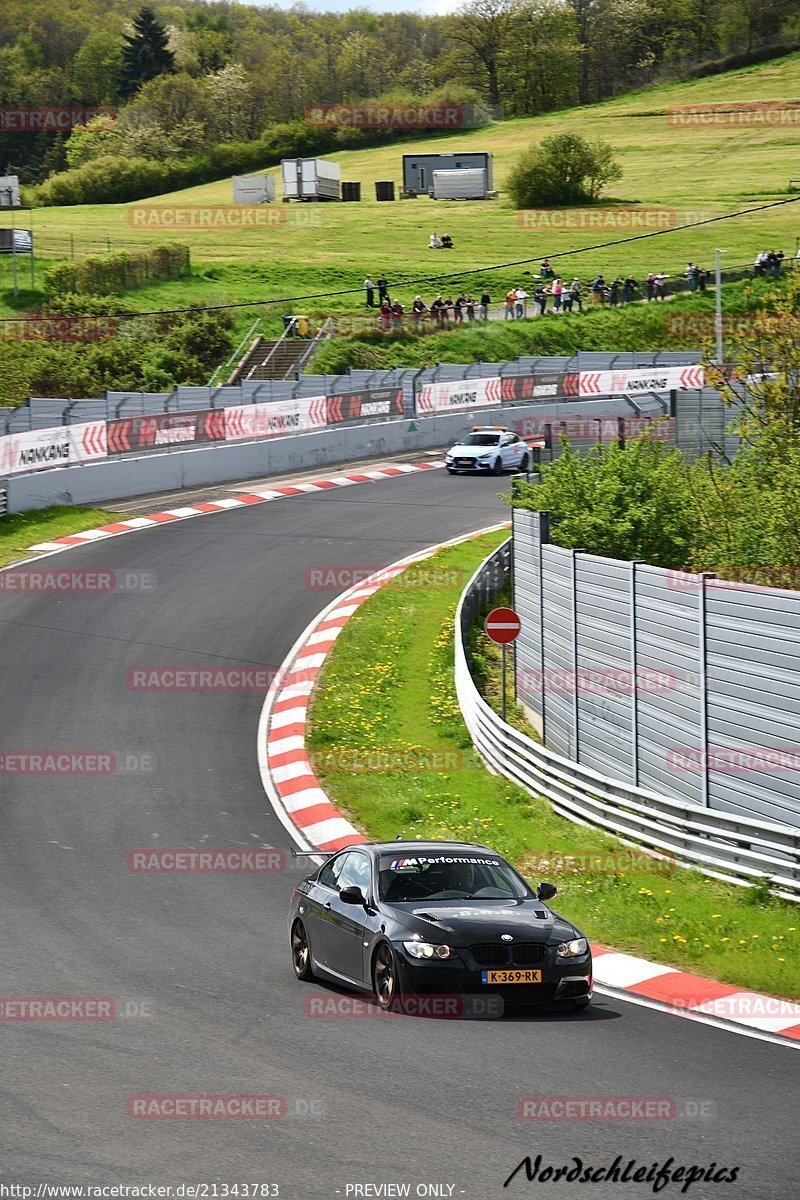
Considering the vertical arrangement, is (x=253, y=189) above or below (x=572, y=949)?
above

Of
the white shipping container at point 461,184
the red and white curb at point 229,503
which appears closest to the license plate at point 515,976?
the red and white curb at point 229,503

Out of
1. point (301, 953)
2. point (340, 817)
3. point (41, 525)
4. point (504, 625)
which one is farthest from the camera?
point (41, 525)

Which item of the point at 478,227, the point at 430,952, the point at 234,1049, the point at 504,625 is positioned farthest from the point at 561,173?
the point at 234,1049

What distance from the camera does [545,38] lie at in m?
160

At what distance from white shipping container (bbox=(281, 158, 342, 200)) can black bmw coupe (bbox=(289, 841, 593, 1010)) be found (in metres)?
108

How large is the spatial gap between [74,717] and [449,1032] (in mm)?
12403

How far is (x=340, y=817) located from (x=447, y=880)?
6477mm

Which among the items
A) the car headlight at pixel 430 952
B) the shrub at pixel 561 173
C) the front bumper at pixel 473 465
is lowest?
the car headlight at pixel 430 952

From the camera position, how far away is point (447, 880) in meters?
11.7

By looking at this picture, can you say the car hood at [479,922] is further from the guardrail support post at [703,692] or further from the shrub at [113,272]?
the shrub at [113,272]

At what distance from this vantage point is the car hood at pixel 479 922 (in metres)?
10.6

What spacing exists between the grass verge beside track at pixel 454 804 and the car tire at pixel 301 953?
9.41ft

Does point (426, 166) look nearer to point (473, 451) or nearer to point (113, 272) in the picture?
point (113, 272)

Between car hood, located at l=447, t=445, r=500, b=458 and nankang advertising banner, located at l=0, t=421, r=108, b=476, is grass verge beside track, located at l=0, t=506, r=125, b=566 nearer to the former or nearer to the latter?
nankang advertising banner, located at l=0, t=421, r=108, b=476
